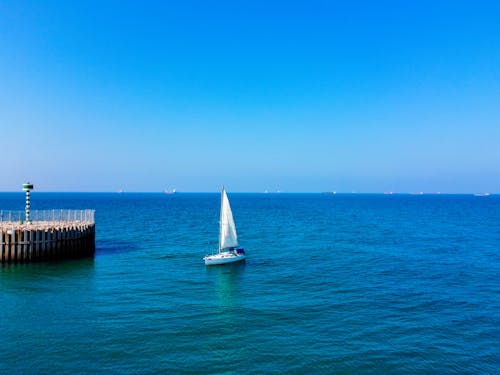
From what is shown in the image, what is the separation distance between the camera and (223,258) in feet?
163

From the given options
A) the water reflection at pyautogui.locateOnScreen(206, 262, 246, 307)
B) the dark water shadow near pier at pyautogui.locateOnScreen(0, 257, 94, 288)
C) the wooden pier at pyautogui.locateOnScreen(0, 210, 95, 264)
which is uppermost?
the wooden pier at pyautogui.locateOnScreen(0, 210, 95, 264)

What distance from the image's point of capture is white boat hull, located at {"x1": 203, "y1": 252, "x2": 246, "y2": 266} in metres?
48.8

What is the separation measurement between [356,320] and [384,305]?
528cm

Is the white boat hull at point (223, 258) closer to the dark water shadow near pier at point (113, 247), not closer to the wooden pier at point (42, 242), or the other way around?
the dark water shadow near pier at point (113, 247)

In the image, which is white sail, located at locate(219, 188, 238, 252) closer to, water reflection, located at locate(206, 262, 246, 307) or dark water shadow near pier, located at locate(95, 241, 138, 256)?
water reflection, located at locate(206, 262, 246, 307)

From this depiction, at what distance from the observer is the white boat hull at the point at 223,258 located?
48.8 m

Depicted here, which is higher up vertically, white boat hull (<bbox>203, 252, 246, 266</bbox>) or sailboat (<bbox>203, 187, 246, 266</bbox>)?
sailboat (<bbox>203, 187, 246, 266</bbox>)

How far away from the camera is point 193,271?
150ft

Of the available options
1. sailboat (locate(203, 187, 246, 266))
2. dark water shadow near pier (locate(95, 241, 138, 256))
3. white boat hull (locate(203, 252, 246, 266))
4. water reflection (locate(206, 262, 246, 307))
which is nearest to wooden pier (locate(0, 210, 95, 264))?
dark water shadow near pier (locate(95, 241, 138, 256))

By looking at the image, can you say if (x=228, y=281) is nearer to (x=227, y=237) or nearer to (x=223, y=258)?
(x=223, y=258)

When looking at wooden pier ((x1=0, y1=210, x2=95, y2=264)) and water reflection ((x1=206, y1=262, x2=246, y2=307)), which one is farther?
wooden pier ((x1=0, y1=210, x2=95, y2=264))

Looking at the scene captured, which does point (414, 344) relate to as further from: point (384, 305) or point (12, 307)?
point (12, 307)

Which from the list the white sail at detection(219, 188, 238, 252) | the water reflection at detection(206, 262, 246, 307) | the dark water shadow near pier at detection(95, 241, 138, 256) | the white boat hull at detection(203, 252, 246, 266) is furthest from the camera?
the dark water shadow near pier at detection(95, 241, 138, 256)

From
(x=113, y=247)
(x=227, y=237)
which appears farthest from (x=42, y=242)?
(x=227, y=237)
